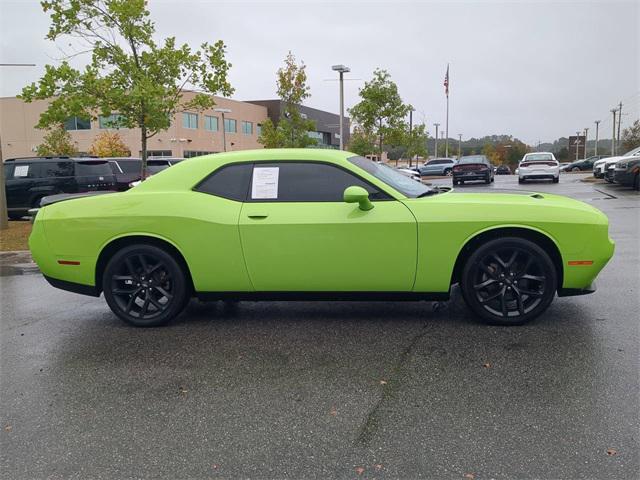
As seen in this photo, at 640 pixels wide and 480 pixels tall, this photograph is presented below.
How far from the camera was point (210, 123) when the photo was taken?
57406 mm

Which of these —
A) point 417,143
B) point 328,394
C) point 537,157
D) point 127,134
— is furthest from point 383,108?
point 328,394

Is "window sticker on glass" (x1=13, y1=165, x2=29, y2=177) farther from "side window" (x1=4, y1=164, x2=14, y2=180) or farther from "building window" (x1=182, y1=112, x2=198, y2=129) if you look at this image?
"building window" (x1=182, y1=112, x2=198, y2=129)

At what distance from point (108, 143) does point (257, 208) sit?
45984 mm

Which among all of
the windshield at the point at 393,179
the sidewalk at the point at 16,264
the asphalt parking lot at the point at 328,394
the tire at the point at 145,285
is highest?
the windshield at the point at 393,179

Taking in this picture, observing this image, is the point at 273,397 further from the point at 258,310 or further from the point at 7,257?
the point at 7,257

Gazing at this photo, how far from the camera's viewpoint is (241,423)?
2986 mm

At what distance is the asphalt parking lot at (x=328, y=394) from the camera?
8.50 feet

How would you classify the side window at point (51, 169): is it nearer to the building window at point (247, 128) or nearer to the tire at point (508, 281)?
the tire at point (508, 281)

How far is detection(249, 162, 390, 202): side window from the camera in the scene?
14.8ft

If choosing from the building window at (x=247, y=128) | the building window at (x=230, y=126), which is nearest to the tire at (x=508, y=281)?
the building window at (x=230, y=126)

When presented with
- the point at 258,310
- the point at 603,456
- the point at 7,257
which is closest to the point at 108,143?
the point at 7,257

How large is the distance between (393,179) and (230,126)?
5931 centimetres

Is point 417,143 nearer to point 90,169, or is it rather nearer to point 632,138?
point 632,138

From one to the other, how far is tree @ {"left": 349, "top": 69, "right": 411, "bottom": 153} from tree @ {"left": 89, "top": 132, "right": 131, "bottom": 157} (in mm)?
22246
